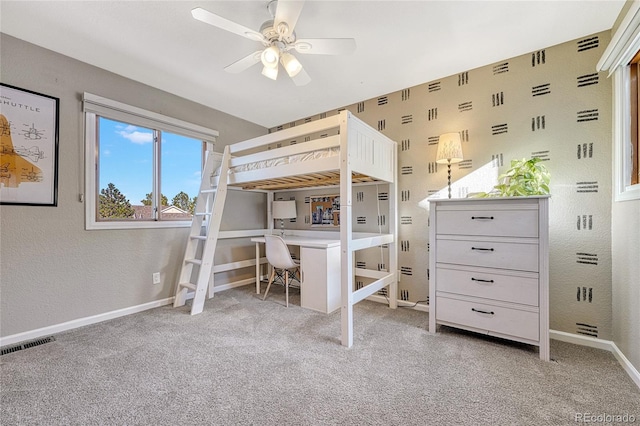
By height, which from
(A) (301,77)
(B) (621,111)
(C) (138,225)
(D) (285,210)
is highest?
(A) (301,77)

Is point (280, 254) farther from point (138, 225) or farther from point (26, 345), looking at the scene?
point (26, 345)

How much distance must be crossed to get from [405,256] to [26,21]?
3639mm

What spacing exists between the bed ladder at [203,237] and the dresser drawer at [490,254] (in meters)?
2.17

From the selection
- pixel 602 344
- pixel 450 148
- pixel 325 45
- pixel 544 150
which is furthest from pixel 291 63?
pixel 602 344

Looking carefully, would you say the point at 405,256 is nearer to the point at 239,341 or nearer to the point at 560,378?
the point at 560,378

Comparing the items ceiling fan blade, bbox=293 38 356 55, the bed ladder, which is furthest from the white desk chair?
ceiling fan blade, bbox=293 38 356 55

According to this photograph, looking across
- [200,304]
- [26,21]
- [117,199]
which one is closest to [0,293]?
[117,199]

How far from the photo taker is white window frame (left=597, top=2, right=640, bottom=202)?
165 centimetres

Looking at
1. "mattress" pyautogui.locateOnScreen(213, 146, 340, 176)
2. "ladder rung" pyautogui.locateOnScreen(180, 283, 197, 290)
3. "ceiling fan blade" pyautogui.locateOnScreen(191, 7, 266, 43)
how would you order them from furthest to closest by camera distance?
1. "ladder rung" pyautogui.locateOnScreen(180, 283, 197, 290)
2. "mattress" pyautogui.locateOnScreen(213, 146, 340, 176)
3. "ceiling fan blade" pyautogui.locateOnScreen(191, 7, 266, 43)

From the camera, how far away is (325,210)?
360cm

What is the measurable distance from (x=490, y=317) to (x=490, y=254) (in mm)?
464

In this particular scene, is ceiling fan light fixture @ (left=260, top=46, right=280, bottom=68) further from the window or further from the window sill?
the window

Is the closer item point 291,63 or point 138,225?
point 291,63

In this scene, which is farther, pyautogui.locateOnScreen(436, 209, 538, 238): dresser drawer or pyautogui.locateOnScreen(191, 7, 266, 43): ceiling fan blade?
pyautogui.locateOnScreen(436, 209, 538, 238): dresser drawer
